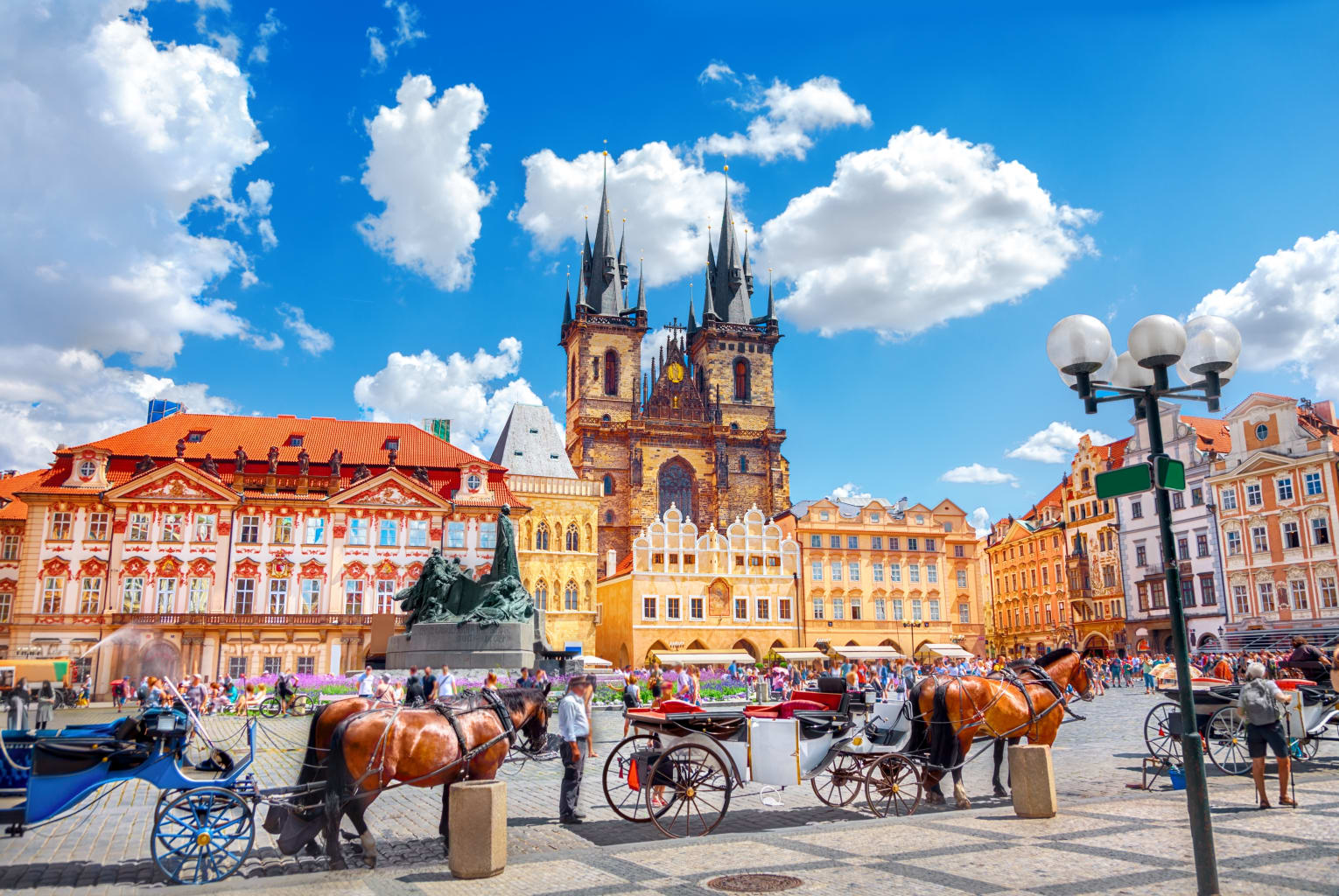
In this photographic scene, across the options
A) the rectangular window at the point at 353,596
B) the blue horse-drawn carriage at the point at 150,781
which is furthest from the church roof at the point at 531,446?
the blue horse-drawn carriage at the point at 150,781

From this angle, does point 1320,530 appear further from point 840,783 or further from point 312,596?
point 312,596

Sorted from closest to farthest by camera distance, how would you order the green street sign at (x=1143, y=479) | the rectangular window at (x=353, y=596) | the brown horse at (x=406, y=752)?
the green street sign at (x=1143, y=479) < the brown horse at (x=406, y=752) < the rectangular window at (x=353, y=596)

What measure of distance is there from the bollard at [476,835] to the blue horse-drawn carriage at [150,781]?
1644 mm

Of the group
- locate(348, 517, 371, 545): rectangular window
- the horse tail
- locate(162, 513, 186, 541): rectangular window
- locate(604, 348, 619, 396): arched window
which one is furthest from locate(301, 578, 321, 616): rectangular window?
the horse tail

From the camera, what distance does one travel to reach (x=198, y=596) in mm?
46750

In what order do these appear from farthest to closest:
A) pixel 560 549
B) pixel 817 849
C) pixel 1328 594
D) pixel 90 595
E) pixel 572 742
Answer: pixel 560 549 → pixel 90 595 → pixel 1328 594 → pixel 572 742 → pixel 817 849

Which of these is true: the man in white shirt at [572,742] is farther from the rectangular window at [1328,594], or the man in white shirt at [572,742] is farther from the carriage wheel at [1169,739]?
the rectangular window at [1328,594]

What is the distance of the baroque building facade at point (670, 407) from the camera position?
71750 millimetres

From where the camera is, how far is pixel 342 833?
9180 millimetres

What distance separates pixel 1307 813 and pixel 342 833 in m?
9.45

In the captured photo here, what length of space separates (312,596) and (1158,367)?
46010 mm

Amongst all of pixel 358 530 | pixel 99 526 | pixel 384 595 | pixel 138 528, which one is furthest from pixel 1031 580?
pixel 99 526

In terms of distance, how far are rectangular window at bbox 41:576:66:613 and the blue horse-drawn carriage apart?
42428 mm

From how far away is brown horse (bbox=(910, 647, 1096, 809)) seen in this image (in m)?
11.3
